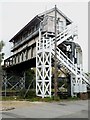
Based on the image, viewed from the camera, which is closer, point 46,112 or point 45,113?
point 45,113

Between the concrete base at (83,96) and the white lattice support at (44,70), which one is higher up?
the white lattice support at (44,70)

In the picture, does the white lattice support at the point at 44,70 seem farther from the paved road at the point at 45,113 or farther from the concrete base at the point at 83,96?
the paved road at the point at 45,113

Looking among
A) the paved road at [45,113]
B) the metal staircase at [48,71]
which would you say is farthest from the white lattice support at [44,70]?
the paved road at [45,113]

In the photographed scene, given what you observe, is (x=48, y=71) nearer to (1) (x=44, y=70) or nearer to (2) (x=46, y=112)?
(1) (x=44, y=70)

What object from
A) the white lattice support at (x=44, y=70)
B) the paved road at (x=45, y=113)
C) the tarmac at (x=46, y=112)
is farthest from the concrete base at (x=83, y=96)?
the paved road at (x=45, y=113)

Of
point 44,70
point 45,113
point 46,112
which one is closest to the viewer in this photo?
point 45,113

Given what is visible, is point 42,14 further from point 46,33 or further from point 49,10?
point 46,33

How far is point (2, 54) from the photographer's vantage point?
4603 centimetres

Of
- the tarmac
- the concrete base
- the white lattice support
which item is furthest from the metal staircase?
the tarmac

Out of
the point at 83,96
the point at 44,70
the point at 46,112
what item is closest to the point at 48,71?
the point at 44,70

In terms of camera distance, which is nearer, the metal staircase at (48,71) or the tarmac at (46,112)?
the tarmac at (46,112)

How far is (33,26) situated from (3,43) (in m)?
12.3

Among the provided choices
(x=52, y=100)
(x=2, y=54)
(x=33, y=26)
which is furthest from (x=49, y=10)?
(x=2, y=54)

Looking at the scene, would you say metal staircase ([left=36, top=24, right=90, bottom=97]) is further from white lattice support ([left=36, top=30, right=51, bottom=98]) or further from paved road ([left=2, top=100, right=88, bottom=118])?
paved road ([left=2, top=100, right=88, bottom=118])
